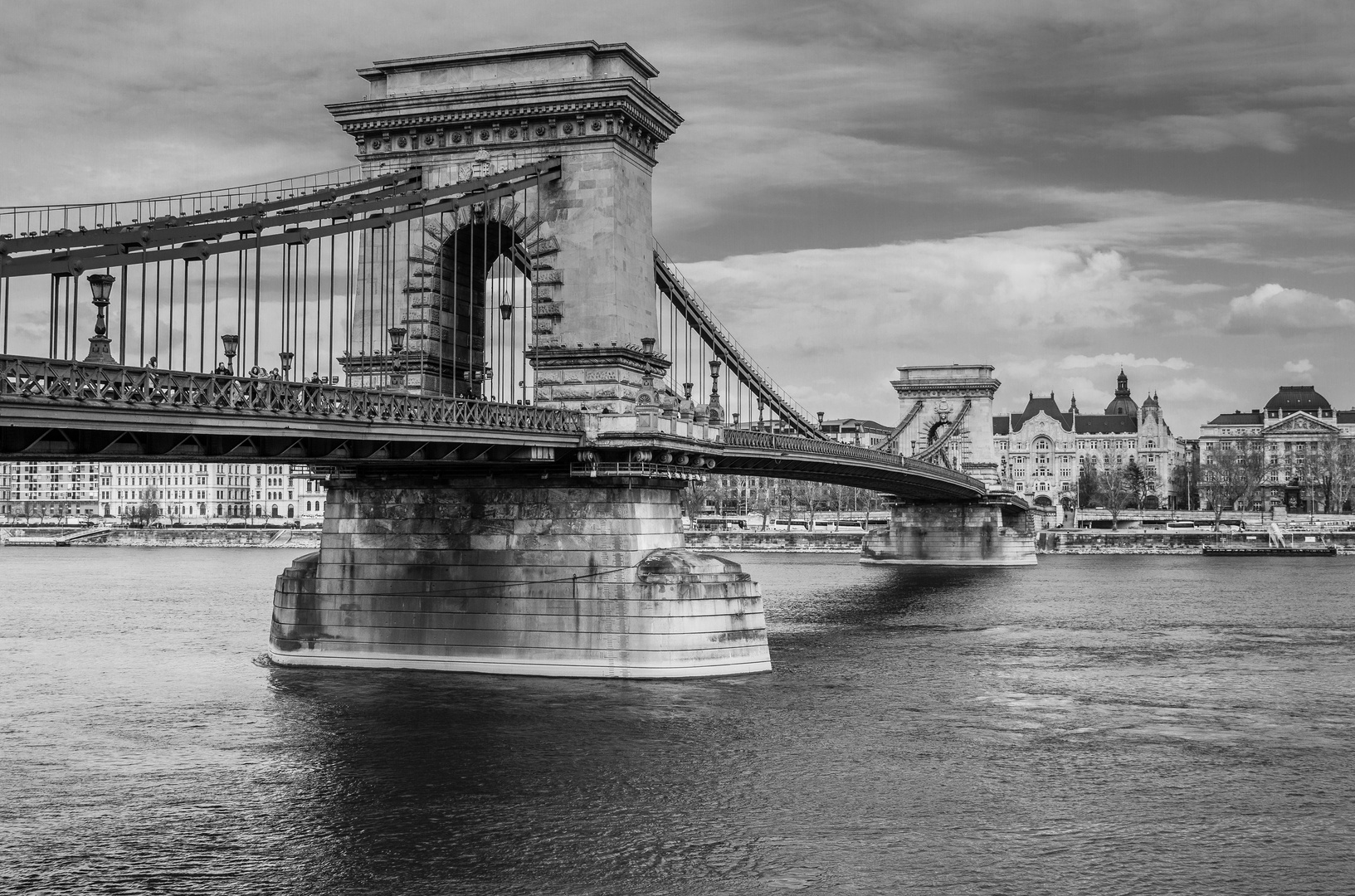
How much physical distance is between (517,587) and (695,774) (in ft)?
39.9

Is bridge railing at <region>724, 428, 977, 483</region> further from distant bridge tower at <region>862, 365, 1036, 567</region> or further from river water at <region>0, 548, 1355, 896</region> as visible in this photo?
distant bridge tower at <region>862, 365, 1036, 567</region>

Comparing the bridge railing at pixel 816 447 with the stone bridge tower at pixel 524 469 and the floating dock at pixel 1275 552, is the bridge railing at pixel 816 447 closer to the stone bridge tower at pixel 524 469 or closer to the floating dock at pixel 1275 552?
the stone bridge tower at pixel 524 469

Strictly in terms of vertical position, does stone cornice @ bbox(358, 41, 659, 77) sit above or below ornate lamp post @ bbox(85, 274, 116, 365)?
above

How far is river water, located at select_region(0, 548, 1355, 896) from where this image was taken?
25094mm

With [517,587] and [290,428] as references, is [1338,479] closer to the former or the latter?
[517,587]

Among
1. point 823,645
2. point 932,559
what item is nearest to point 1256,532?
point 932,559

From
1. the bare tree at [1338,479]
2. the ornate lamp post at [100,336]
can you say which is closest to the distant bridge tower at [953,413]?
the bare tree at [1338,479]

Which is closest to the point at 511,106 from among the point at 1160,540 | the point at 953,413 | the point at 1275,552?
the point at 953,413

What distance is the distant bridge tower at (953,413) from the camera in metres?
133

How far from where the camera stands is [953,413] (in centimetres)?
13600

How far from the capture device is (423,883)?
957 inches

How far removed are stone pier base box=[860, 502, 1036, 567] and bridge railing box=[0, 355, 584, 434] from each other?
86.9 meters

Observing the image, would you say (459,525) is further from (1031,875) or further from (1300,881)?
(1300,881)

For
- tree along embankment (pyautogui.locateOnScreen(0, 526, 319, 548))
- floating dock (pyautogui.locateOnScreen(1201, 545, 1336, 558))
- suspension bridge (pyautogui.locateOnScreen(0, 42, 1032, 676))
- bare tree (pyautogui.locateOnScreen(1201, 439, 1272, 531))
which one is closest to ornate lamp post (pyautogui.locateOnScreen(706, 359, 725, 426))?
suspension bridge (pyautogui.locateOnScreen(0, 42, 1032, 676))
